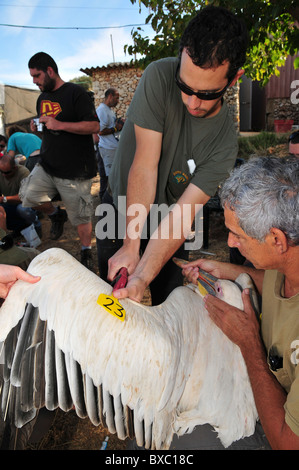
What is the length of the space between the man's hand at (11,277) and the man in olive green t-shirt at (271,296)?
849 millimetres

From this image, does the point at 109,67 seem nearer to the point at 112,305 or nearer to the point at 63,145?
the point at 63,145

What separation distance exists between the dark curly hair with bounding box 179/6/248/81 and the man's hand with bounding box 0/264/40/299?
4.10 ft

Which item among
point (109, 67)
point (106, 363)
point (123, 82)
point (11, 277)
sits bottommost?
point (106, 363)

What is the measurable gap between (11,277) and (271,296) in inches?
49.0

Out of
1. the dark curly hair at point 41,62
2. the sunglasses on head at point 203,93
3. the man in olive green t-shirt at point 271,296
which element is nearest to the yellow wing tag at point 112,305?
the man in olive green t-shirt at point 271,296

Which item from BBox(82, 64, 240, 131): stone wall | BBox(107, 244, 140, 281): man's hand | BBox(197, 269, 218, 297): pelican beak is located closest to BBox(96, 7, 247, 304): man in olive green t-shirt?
BBox(107, 244, 140, 281): man's hand

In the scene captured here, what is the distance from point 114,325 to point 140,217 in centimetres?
94

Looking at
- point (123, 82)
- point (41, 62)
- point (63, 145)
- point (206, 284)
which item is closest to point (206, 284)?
point (206, 284)

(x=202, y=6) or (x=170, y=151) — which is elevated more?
(x=202, y=6)

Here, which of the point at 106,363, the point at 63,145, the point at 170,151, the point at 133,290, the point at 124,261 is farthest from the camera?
the point at 63,145

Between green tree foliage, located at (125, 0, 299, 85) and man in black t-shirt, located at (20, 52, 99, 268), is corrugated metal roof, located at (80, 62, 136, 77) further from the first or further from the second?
man in black t-shirt, located at (20, 52, 99, 268)

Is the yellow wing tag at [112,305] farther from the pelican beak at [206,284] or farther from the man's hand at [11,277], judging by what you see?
the pelican beak at [206,284]

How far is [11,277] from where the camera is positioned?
4.80 ft

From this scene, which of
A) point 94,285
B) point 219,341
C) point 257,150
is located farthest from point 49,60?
point 257,150
